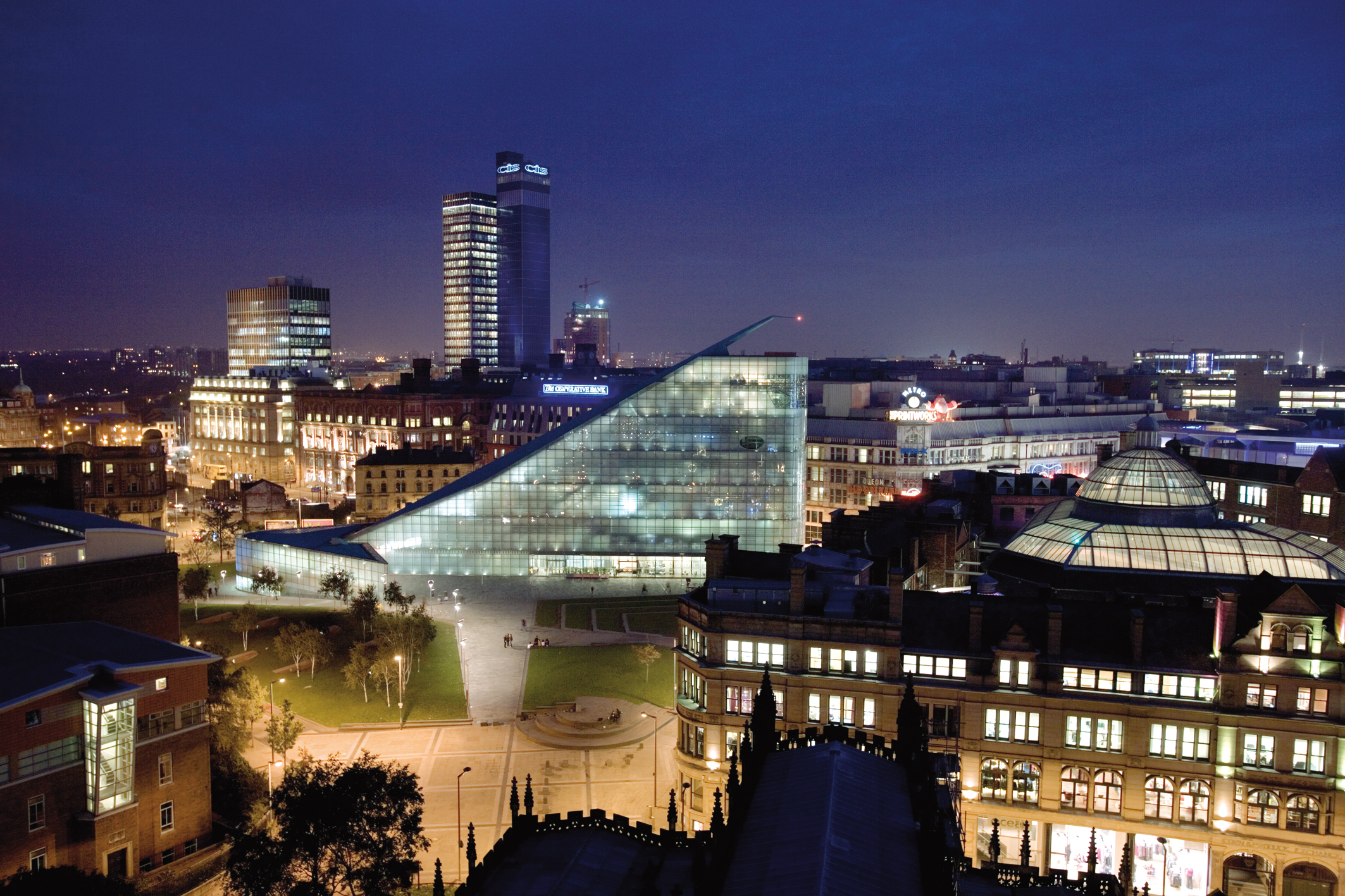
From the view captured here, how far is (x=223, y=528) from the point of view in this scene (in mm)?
124688

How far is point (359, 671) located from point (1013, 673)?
47958 mm

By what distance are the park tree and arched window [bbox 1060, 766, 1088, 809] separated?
4522 cm

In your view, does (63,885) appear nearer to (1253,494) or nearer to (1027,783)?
(1027,783)

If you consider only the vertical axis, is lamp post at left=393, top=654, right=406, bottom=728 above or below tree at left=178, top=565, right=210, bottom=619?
below

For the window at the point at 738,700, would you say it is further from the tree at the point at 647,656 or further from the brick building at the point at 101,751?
the brick building at the point at 101,751

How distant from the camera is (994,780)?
168ft

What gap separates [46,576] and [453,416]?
137 metres

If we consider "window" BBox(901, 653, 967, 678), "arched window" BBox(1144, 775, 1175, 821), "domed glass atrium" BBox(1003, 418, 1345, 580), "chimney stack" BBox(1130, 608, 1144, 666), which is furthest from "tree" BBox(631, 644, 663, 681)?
"arched window" BBox(1144, 775, 1175, 821)

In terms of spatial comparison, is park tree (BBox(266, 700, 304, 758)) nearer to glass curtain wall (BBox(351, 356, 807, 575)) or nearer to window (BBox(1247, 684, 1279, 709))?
window (BBox(1247, 684, 1279, 709))

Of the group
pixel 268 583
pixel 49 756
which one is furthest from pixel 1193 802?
pixel 268 583

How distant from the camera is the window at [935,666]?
52.2 m

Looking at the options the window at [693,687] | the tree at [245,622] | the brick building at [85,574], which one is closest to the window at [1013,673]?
Result: the window at [693,687]

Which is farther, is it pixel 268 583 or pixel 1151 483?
pixel 268 583

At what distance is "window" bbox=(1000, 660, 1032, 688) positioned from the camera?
2012 inches
